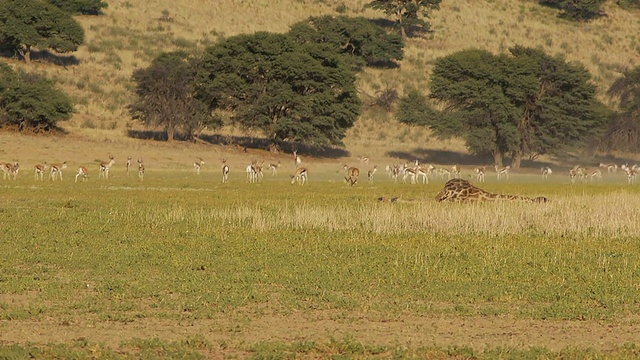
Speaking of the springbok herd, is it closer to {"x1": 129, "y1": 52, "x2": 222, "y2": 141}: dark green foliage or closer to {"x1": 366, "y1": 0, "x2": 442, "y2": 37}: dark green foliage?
{"x1": 129, "y1": 52, "x2": 222, "y2": 141}: dark green foliage

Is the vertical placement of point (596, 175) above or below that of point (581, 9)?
below

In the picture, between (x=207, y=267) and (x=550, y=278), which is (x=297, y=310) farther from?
(x=550, y=278)

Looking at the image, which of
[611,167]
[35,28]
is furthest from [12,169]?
[611,167]

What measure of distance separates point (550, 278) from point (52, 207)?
15.9 m

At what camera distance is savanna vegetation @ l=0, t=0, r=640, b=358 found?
464 inches

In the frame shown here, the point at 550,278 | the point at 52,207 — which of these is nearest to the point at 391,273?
the point at 550,278

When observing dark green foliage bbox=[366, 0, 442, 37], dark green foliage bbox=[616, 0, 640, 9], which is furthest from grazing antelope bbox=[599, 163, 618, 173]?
dark green foliage bbox=[616, 0, 640, 9]

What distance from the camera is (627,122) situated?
72.0m

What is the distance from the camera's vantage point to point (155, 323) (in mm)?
11758

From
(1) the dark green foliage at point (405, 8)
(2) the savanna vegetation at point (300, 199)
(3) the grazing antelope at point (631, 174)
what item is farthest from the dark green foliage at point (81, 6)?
(3) the grazing antelope at point (631, 174)

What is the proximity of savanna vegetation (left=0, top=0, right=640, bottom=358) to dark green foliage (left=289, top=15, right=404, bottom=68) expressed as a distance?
227mm

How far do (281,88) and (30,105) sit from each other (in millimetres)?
15760

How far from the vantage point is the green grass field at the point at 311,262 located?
12.7 m

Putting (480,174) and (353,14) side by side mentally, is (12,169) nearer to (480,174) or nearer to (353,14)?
(480,174)
